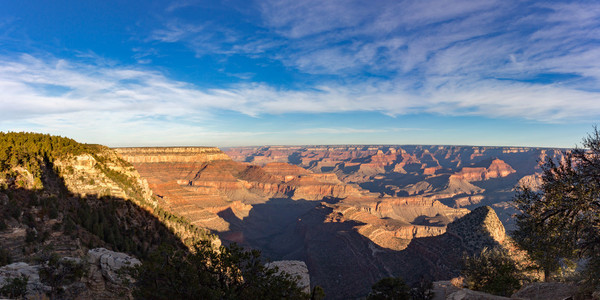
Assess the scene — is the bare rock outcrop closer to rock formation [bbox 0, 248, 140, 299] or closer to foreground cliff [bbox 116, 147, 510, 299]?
foreground cliff [bbox 116, 147, 510, 299]

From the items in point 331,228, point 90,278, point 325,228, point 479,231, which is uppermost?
point 90,278

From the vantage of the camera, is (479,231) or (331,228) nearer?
(479,231)

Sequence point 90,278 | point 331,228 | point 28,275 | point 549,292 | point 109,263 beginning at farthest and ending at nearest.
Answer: point 331,228, point 109,263, point 90,278, point 549,292, point 28,275

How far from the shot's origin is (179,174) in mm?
182625

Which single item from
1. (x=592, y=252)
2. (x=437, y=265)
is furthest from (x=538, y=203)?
(x=437, y=265)

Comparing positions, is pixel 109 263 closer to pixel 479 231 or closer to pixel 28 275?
pixel 28 275

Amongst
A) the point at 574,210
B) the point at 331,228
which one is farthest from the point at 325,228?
the point at 574,210

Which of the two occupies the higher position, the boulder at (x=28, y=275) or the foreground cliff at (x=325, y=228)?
the boulder at (x=28, y=275)

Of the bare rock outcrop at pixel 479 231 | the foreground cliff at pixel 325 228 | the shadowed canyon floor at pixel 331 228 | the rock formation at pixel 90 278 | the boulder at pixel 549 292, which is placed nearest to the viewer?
the rock formation at pixel 90 278

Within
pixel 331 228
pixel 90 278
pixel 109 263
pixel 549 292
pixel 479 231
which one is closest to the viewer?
pixel 549 292

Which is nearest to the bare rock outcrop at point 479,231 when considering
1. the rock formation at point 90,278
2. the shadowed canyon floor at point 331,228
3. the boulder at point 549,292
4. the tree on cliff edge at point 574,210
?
the shadowed canyon floor at point 331,228

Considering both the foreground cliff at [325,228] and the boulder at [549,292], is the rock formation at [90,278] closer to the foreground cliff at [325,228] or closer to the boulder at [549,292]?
the boulder at [549,292]

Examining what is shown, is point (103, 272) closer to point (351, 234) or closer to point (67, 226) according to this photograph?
point (67, 226)

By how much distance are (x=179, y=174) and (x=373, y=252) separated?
153 m
